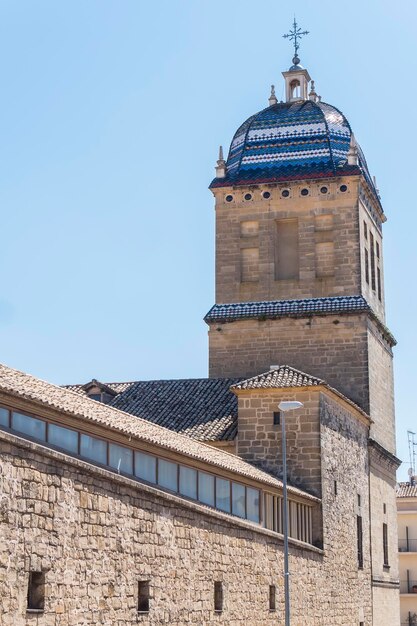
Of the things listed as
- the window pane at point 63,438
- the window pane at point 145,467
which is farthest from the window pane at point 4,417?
the window pane at point 145,467

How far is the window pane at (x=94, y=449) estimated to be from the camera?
19.3 m

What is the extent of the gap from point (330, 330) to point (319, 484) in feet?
30.1

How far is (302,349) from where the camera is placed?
39062 millimetres

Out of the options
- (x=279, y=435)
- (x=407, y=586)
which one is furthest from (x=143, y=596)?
(x=407, y=586)

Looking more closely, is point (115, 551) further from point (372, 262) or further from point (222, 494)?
point (372, 262)

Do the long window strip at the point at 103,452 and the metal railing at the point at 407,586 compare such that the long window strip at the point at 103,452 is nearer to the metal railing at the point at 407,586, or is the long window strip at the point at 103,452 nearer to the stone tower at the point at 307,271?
the stone tower at the point at 307,271

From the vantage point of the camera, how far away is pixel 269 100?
145ft

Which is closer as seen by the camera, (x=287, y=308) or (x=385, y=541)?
(x=287, y=308)

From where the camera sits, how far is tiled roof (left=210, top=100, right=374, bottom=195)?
4106 cm

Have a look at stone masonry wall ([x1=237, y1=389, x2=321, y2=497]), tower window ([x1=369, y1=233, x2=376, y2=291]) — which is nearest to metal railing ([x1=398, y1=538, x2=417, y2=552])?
tower window ([x1=369, y1=233, x2=376, y2=291])

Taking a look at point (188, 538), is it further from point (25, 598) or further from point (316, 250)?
point (316, 250)

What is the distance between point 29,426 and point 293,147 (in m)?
25.7

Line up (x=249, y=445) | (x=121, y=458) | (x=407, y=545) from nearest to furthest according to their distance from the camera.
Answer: (x=121, y=458) → (x=249, y=445) → (x=407, y=545)

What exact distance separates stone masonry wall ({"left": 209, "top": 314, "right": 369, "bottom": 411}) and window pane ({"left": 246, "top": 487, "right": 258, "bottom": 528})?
12752mm
